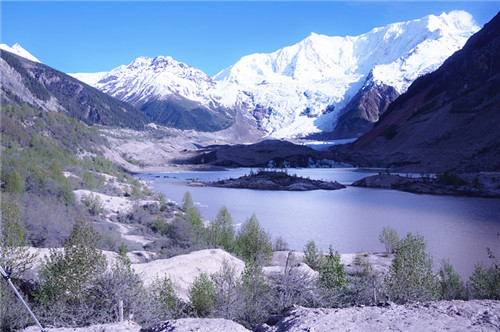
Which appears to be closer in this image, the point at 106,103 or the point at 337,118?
the point at 106,103

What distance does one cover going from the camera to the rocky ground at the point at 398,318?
4777mm

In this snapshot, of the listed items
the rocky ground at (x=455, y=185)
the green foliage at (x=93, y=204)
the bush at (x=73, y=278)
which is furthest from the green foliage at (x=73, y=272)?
the rocky ground at (x=455, y=185)

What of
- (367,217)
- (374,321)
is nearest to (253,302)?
(374,321)

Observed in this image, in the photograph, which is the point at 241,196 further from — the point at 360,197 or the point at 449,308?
the point at 449,308

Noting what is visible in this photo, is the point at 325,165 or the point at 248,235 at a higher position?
the point at 325,165

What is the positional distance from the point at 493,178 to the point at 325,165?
40.7m

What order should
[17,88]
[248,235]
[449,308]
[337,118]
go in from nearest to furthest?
[449,308], [248,235], [17,88], [337,118]

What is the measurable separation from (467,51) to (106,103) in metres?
111

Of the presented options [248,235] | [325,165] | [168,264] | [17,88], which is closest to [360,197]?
[248,235]

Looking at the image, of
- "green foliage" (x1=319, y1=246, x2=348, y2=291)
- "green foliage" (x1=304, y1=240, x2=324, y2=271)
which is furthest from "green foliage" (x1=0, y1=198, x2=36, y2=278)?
"green foliage" (x1=304, y1=240, x2=324, y2=271)

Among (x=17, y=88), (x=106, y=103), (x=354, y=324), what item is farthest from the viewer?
(x=106, y=103)

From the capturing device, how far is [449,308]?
535 centimetres

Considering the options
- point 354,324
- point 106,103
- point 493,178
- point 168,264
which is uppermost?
point 106,103

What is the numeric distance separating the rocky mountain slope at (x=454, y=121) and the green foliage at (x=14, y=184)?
45118 mm
